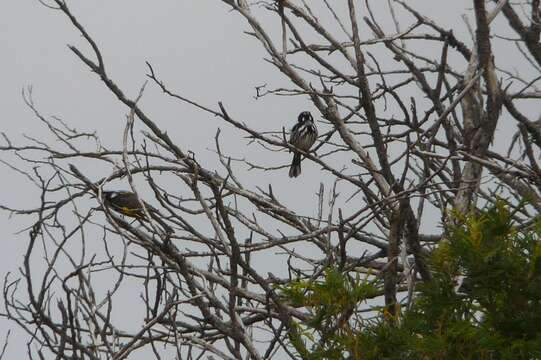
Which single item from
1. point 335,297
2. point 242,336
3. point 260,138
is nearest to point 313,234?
point 260,138

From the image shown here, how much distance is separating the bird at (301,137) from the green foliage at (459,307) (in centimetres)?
745

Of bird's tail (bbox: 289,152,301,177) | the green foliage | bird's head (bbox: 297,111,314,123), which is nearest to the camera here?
the green foliage

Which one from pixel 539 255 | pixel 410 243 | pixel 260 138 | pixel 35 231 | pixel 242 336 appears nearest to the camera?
pixel 539 255

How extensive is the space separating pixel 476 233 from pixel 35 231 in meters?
1.82

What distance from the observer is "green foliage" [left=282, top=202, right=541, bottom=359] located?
11.2ft

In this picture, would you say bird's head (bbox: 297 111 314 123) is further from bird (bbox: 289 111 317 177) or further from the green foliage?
the green foliage

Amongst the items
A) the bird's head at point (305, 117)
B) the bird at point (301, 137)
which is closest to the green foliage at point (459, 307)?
the bird at point (301, 137)

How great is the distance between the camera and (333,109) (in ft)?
20.5

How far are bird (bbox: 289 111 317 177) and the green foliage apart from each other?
24.4ft

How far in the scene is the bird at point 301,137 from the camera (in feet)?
37.4

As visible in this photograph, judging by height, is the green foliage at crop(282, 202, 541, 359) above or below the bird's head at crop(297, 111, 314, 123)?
Answer: below

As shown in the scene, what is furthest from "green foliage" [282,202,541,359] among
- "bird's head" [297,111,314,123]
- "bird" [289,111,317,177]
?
"bird's head" [297,111,314,123]

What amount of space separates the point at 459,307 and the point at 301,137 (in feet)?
26.4

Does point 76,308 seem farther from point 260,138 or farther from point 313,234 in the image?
point 260,138
